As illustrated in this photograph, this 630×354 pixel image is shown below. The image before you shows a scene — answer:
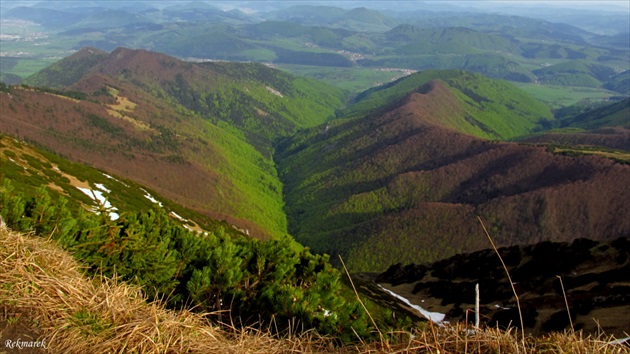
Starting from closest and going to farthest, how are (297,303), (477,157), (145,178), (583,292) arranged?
(297,303)
(583,292)
(145,178)
(477,157)

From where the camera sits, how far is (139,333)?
5738mm

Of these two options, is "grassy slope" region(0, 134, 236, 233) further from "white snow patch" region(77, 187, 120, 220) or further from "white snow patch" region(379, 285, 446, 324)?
"white snow patch" region(379, 285, 446, 324)

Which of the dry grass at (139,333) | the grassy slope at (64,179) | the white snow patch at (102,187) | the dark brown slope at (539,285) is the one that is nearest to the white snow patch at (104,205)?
the grassy slope at (64,179)

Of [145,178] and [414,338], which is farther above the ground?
[414,338]

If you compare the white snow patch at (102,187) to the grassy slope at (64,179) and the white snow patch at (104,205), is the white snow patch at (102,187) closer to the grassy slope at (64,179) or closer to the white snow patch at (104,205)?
the grassy slope at (64,179)

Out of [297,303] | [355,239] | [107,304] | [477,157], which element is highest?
[107,304]

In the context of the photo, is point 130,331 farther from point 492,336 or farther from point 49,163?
point 49,163

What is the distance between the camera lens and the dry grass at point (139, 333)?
5.66m

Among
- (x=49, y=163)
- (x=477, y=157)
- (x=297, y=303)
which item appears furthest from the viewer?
(x=477, y=157)

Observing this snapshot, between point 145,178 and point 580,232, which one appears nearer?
point 580,232

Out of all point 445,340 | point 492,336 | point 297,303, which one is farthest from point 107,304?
point 297,303

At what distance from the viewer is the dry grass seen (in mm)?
5656

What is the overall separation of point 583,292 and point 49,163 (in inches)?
4006

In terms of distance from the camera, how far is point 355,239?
507 ft
